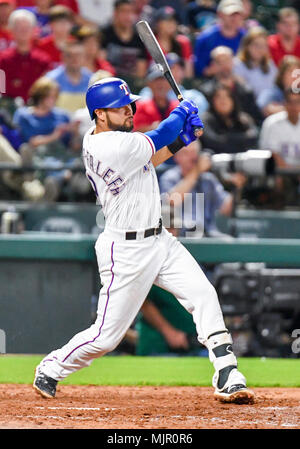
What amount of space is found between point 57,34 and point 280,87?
2.56m

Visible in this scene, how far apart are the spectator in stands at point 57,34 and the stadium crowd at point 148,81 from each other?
0.04 ft

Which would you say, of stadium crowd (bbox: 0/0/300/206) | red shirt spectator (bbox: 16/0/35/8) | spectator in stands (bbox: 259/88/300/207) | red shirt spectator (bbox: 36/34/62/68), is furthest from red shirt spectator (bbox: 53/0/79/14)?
spectator in stands (bbox: 259/88/300/207)

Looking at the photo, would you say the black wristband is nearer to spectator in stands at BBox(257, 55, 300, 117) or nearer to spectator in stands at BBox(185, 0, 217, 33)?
spectator in stands at BBox(257, 55, 300, 117)

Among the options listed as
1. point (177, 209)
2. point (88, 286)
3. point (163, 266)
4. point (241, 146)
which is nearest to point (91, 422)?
point (163, 266)

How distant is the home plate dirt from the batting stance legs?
9.9 inches

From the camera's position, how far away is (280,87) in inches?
400

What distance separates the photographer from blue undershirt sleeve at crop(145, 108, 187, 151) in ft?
16.8

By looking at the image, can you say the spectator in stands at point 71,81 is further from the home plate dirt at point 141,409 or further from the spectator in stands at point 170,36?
the home plate dirt at point 141,409

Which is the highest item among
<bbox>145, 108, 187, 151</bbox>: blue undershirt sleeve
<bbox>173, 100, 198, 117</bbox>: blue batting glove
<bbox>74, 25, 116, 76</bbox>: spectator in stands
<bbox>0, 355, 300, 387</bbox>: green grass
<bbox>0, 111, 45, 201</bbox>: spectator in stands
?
<bbox>74, 25, 116, 76</bbox>: spectator in stands

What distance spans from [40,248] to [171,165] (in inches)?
77.5

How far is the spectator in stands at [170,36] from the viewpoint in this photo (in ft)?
34.4

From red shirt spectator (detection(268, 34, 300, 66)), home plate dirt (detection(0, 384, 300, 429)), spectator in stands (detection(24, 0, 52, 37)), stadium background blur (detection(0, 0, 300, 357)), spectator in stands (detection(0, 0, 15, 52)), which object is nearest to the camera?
home plate dirt (detection(0, 384, 300, 429))

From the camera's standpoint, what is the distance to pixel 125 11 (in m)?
10.6
